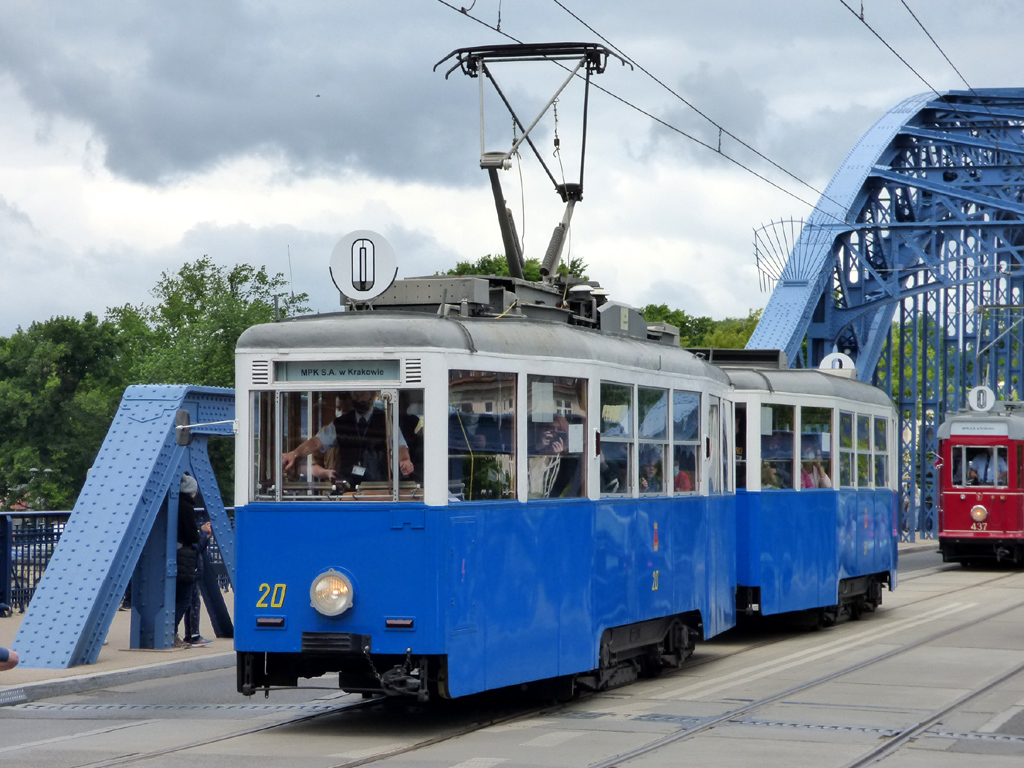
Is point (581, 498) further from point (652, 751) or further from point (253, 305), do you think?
point (253, 305)

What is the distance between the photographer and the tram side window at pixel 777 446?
1585 centimetres

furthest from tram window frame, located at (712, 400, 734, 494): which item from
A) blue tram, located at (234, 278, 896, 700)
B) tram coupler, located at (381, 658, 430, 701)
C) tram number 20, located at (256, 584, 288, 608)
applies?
tram number 20, located at (256, 584, 288, 608)

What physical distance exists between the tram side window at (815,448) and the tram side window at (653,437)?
4.60 metres

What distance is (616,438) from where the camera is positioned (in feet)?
36.8

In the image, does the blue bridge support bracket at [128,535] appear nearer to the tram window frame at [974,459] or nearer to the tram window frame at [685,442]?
the tram window frame at [685,442]

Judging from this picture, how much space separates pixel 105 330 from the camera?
79.9 metres

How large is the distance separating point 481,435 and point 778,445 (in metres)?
6.93

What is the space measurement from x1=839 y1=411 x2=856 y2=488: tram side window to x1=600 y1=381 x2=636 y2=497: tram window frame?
637 cm

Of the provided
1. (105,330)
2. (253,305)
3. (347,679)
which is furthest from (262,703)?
(105,330)

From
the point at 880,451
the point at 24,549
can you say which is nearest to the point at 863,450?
the point at 880,451

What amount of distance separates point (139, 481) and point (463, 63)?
14.7 ft

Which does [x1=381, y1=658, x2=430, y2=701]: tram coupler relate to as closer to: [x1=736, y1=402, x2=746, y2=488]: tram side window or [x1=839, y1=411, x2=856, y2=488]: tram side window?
[x1=736, y1=402, x2=746, y2=488]: tram side window

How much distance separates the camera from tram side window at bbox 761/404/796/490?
15852mm

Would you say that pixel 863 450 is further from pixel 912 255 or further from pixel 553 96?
pixel 912 255
